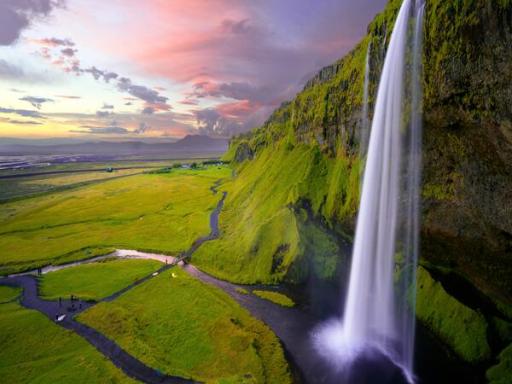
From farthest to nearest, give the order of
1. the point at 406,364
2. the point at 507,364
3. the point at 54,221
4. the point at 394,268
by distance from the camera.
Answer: the point at 54,221
the point at 394,268
the point at 406,364
the point at 507,364

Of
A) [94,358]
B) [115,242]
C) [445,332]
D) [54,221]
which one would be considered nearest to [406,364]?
[445,332]

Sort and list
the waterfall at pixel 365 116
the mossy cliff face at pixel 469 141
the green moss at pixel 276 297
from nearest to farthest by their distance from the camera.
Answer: the mossy cliff face at pixel 469 141 < the green moss at pixel 276 297 < the waterfall at pixel 365 116

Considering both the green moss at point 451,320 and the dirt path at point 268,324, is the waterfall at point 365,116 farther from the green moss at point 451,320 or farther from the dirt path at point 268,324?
the dirt path at point 268,324

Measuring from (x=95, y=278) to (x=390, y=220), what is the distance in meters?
58.4

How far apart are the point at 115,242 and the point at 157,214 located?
30.7 metres

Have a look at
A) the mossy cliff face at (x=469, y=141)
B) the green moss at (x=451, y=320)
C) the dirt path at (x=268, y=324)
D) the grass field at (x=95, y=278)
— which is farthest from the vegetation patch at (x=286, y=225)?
the mossy cliff face at (x=469, y=141)

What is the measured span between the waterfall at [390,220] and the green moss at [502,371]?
28.0ft

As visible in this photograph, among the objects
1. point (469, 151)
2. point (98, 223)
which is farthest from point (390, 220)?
point (98, 223)

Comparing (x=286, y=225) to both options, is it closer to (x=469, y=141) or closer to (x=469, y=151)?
(x=469, y=151)

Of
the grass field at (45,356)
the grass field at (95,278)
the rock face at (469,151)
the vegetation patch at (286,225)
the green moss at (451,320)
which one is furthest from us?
the vegetation patch at (286,225)

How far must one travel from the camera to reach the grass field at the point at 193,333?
36.6 meters

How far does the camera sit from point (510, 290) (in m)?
37.2

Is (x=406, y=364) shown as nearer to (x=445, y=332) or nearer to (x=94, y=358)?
(x=445, y=332)

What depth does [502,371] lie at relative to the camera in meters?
32.4
